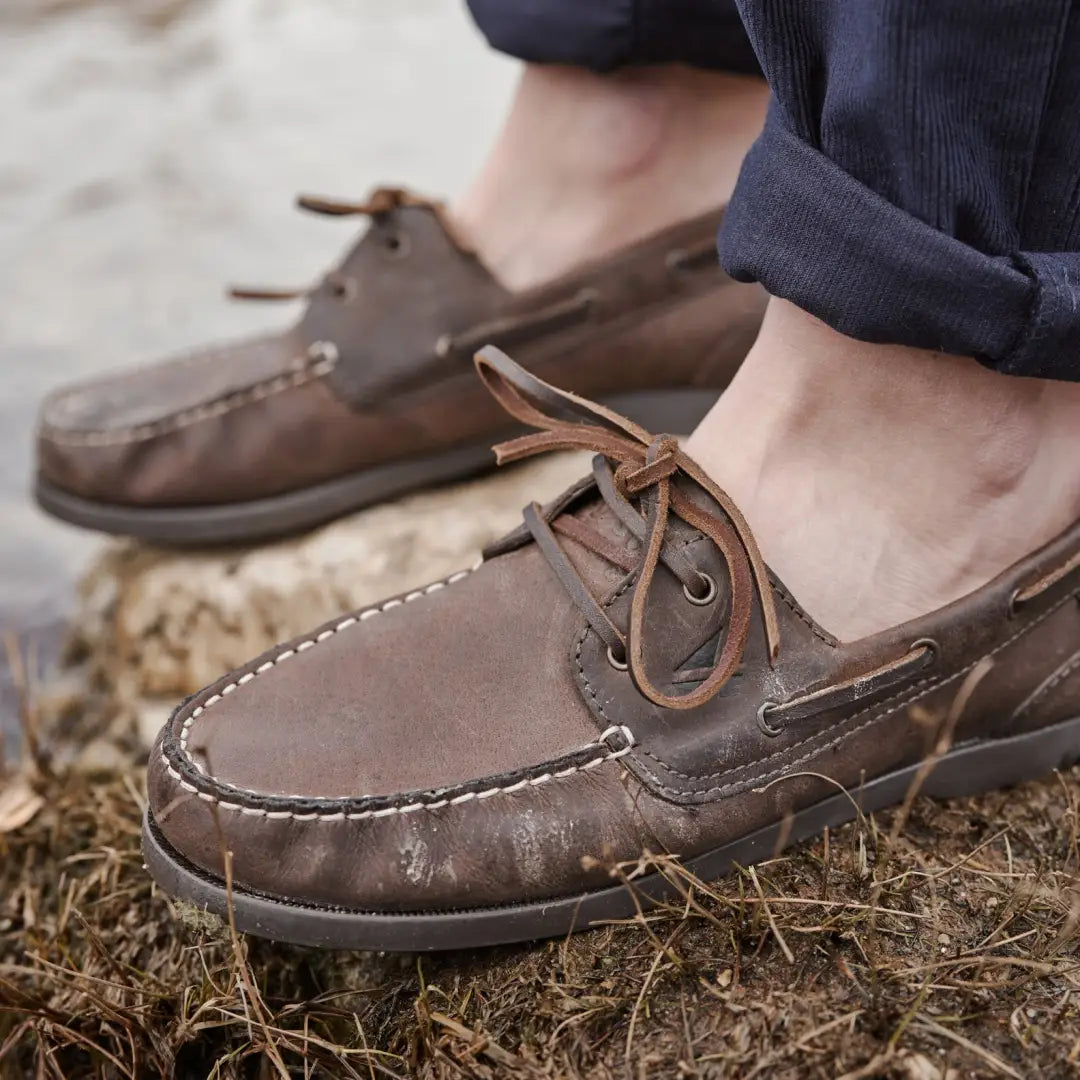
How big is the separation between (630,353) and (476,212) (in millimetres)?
355

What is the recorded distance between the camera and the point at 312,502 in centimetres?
214

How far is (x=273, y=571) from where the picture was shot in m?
2.14

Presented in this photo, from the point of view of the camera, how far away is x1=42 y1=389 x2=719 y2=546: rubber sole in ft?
7.03

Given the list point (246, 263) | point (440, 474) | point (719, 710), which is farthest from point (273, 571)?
point (246, 263)

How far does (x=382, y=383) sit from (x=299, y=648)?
0.73 metres

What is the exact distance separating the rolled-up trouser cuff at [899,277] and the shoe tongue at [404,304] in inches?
32.0

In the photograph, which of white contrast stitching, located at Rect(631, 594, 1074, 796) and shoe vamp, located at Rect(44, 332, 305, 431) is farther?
shoe vamp, located at Rect(44, 332, 305, 431)

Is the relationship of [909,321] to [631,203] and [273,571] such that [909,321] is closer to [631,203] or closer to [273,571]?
[631,203]

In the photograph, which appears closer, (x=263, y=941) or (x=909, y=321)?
(x=909, y=321)

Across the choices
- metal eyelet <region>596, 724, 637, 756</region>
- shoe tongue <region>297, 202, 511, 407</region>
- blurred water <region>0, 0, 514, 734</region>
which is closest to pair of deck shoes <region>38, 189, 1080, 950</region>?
metal eyelet <region>596, 724, 637, 756</region>

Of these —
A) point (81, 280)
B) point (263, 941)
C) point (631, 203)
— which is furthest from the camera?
point (81, 280)

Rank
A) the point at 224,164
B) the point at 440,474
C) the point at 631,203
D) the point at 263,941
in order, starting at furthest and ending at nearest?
1. the point at 224,164
2. the point at 440,474
3. the point at 631,203
4. the point at 263,941

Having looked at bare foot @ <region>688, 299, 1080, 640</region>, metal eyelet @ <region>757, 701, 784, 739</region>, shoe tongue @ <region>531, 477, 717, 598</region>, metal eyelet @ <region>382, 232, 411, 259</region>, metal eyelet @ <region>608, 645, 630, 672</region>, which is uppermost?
bare foot @ <region>688, 299, 1080, 640</region>

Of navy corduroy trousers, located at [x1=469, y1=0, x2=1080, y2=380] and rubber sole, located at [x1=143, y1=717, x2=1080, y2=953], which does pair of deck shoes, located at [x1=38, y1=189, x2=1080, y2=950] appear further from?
navy corduroy trousers, located at [x1=469, y1=0, x2=1080, y2=380]
